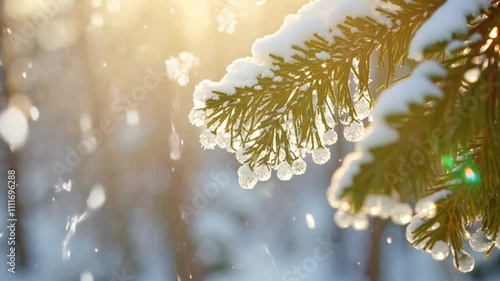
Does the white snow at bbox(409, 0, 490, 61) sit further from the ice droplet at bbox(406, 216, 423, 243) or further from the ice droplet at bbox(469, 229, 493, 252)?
the ice droplet at bbox(469, 229, 493, 252)

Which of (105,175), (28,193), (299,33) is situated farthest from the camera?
(105,175)

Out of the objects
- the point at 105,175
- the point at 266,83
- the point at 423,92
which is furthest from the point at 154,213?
the point at 423,92

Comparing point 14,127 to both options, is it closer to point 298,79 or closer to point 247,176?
point 247,176

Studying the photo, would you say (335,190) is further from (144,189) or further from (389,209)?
(144,189)

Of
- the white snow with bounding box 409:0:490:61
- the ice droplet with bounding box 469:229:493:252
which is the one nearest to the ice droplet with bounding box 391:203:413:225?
the white snow with bounding box 409:0:490:61

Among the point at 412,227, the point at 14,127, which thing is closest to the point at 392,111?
the point at 412,227
